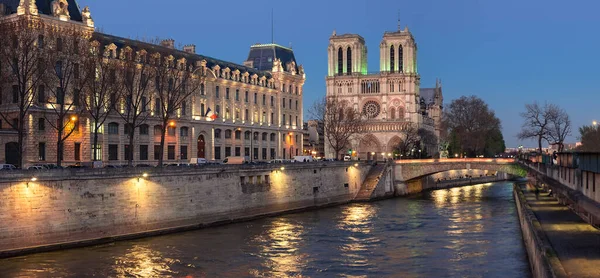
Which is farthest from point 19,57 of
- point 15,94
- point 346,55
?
point 346,55

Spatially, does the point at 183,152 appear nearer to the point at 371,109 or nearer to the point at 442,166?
the point at 442,166

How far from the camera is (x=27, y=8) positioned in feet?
213


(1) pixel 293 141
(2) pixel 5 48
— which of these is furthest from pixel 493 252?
(1) pixel 293 141

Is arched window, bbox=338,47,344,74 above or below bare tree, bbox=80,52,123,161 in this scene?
above

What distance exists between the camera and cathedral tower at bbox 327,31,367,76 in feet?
533

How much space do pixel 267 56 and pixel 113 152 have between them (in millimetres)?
44693

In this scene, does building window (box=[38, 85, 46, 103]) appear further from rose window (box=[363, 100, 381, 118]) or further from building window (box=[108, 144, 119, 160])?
rose window (box=[363, 100, 381, 118])

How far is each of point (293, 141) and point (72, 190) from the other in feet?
237

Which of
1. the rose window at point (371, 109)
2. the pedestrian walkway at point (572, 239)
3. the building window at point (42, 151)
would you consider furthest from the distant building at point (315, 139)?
the pedestrian walkway at point (572, 239)

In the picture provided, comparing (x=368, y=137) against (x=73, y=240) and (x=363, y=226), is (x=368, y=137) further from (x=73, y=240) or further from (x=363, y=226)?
(x=73, y=240)

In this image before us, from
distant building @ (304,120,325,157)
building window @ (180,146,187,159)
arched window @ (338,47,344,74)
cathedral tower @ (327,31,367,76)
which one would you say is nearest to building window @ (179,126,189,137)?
building window @ (180,146,187,159)

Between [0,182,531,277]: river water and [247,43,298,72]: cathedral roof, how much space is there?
56.2 meters

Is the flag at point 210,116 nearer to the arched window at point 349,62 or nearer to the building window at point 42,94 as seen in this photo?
the building window at point 42,94

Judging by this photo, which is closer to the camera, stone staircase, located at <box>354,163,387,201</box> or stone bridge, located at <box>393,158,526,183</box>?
stone staircase, located at <box>354,163,387,201</box>
